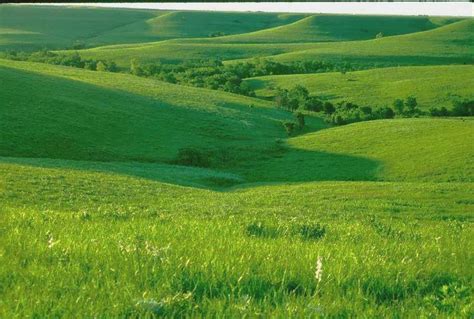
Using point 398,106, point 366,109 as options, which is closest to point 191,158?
point 366,109

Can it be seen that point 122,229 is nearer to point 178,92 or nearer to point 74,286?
point 74,286

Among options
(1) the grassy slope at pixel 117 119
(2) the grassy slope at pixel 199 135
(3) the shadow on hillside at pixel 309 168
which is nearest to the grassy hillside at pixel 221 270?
(3) the shadow on hillside at pixel 309 168

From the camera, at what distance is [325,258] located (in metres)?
7.15

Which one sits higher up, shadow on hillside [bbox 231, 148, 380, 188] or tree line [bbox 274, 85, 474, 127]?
tree line [bbox 274, 85, 474, 127]

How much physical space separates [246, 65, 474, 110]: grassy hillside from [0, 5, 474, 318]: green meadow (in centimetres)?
64

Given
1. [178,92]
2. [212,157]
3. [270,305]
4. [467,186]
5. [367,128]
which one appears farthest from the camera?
[178,92]

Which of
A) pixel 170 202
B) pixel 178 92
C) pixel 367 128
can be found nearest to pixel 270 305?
pixel 170 202

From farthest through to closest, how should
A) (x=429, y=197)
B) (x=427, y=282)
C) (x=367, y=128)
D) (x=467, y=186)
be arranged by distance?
(x=367, y=128), (x=467, y=186), (x=429, y=197), (x=427, y=282)

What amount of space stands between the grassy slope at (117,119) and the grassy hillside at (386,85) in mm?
29612

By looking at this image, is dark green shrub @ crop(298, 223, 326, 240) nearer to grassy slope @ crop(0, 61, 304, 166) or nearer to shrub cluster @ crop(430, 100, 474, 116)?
grassy slope @ crop(0, 61, 304, 166)

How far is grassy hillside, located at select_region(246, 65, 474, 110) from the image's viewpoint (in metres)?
141

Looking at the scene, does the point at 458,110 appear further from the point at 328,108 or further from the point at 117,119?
the point at 117,119

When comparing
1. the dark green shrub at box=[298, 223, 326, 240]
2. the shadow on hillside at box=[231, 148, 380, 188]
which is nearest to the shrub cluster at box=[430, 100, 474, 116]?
the shadow on hillside at box=[231, 148, 380, 188]

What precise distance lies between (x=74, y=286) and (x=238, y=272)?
1.43 metres
